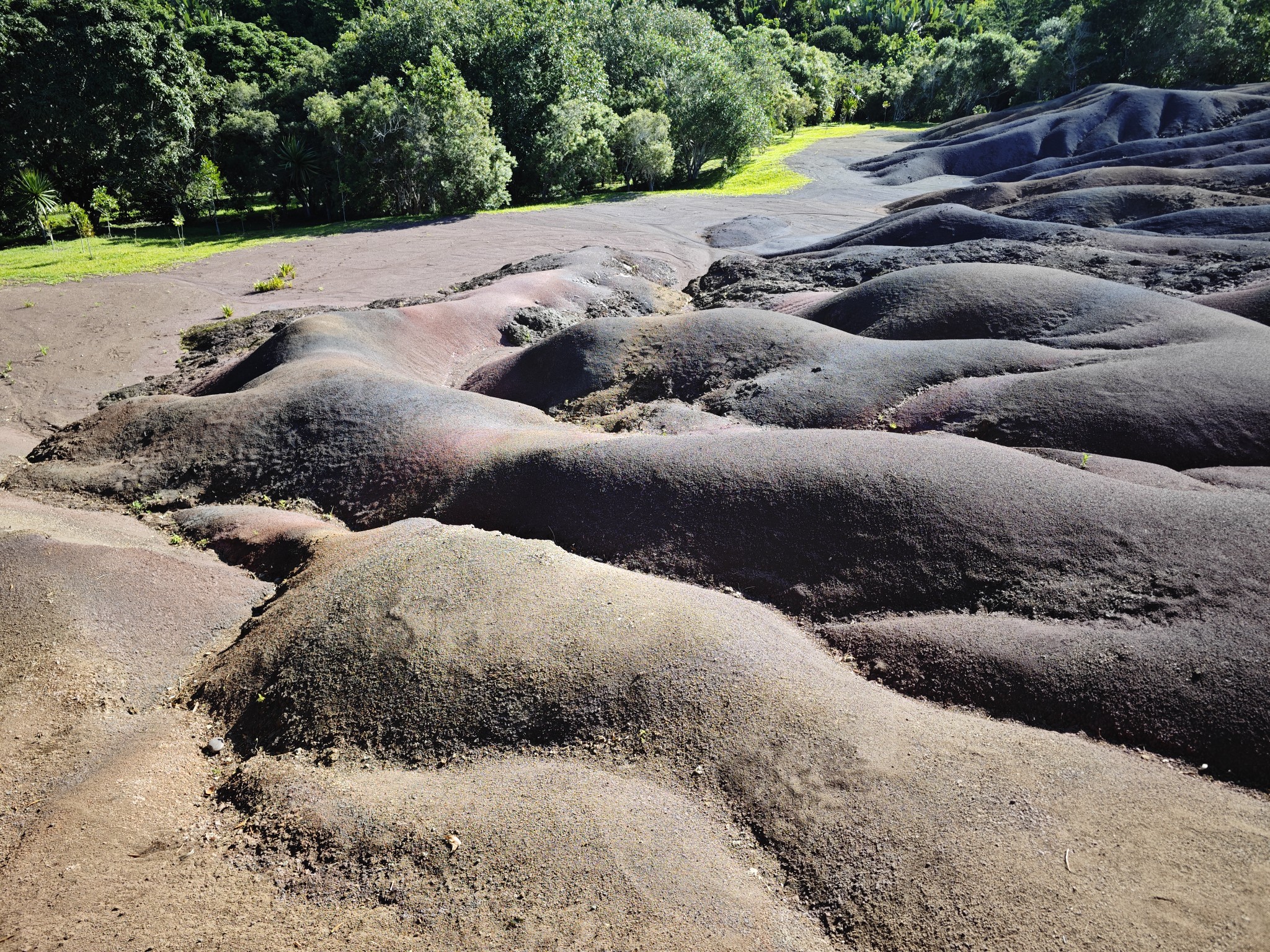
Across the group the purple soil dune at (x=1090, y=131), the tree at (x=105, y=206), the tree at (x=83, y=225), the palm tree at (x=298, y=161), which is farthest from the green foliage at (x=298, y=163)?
the purple soil dune at (x=1090, y=131)

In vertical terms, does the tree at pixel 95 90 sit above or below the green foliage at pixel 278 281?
above

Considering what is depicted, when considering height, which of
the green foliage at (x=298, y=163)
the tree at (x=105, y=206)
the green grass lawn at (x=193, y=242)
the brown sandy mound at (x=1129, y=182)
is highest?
the green foliage at (x=298, y=163)

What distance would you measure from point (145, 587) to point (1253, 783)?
37.0 ft

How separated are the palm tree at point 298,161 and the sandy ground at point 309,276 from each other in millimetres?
5439

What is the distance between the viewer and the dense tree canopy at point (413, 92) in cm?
3153

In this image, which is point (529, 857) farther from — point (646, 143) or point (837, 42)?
point (837, 42)

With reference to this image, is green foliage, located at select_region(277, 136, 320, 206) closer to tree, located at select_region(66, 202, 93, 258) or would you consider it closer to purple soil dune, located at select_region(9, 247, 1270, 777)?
tree, located at select_region(66, 202, 93, 258)

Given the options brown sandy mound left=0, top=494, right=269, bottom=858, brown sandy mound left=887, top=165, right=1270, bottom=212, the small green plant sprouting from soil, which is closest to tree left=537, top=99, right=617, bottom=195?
the small green plant sprouting from soil

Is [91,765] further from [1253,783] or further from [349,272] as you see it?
[349,272]

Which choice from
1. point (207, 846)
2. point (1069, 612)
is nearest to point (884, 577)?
point (1069, 612)

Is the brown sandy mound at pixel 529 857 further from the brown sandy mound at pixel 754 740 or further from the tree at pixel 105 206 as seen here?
the tree at pixel 105 206

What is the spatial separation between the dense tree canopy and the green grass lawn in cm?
157

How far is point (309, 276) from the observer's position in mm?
26828

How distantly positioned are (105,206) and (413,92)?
47.4 ft
